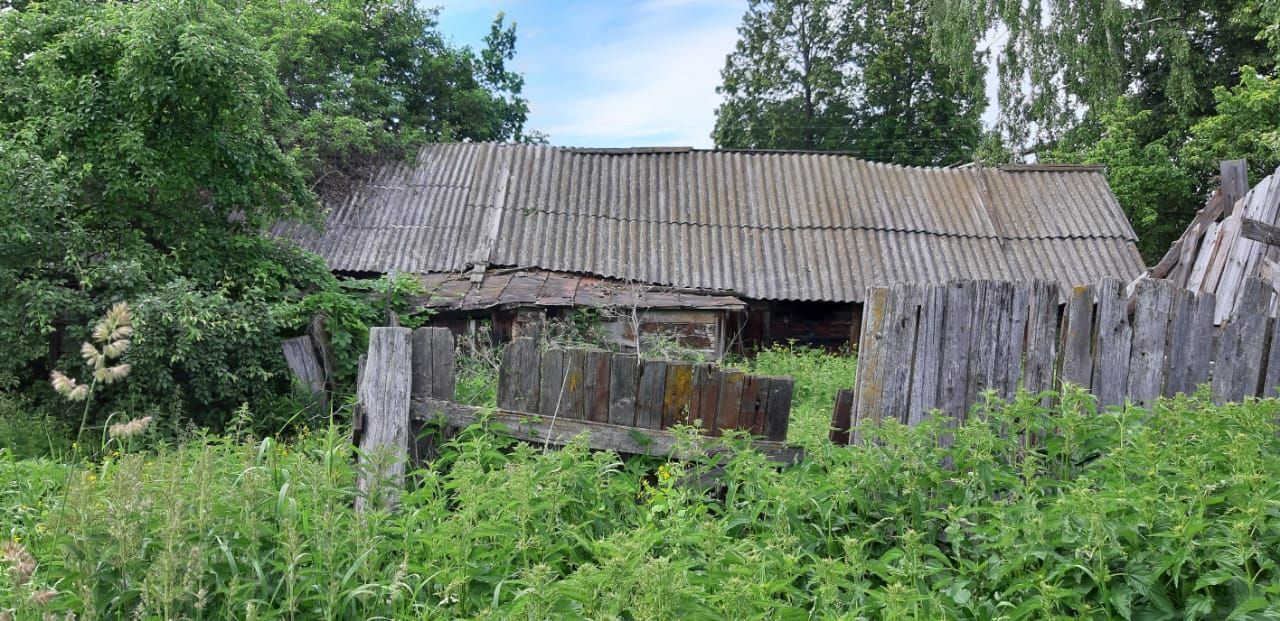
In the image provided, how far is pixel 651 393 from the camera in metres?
3.99

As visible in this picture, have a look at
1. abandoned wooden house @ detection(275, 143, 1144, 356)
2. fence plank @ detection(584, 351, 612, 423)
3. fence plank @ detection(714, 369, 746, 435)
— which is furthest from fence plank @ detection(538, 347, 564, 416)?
abandoned wooden house @ detection(275, 143, 1144, 356)

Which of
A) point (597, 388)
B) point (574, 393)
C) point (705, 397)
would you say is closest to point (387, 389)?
point (574, 393)

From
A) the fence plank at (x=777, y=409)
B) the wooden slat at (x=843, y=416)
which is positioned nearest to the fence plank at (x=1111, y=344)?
the wooden slat at (x=843, y=416)

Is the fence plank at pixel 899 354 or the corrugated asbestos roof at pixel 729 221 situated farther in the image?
the corrugated asbestos roof at pixel 729 221

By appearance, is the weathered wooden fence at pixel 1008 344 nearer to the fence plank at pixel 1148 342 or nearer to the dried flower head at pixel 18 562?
the fence plank at pixel 1148 342

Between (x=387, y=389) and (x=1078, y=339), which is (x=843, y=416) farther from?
(x=387, y=389)

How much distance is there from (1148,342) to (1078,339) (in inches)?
16.3

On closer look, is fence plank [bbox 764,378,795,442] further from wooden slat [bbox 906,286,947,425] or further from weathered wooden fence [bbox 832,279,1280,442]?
wooden slat [bbox 906,286,947,425]

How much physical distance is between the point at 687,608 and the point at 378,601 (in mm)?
1017

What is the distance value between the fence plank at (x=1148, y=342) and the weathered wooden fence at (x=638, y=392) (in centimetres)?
182

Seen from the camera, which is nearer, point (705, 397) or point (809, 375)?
point (705, 397)

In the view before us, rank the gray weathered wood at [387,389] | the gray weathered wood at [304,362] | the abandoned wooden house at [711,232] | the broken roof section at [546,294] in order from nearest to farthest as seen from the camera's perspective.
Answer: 1. the gray weathered wood at [387,389]
2. the gray weathered wood at [304,362]
3. the broken roof section at [546,294]
4. the abandoned wooden house at [711,232]

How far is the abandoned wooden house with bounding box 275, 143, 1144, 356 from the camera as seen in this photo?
13070 millimetres

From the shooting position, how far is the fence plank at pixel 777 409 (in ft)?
12.8
